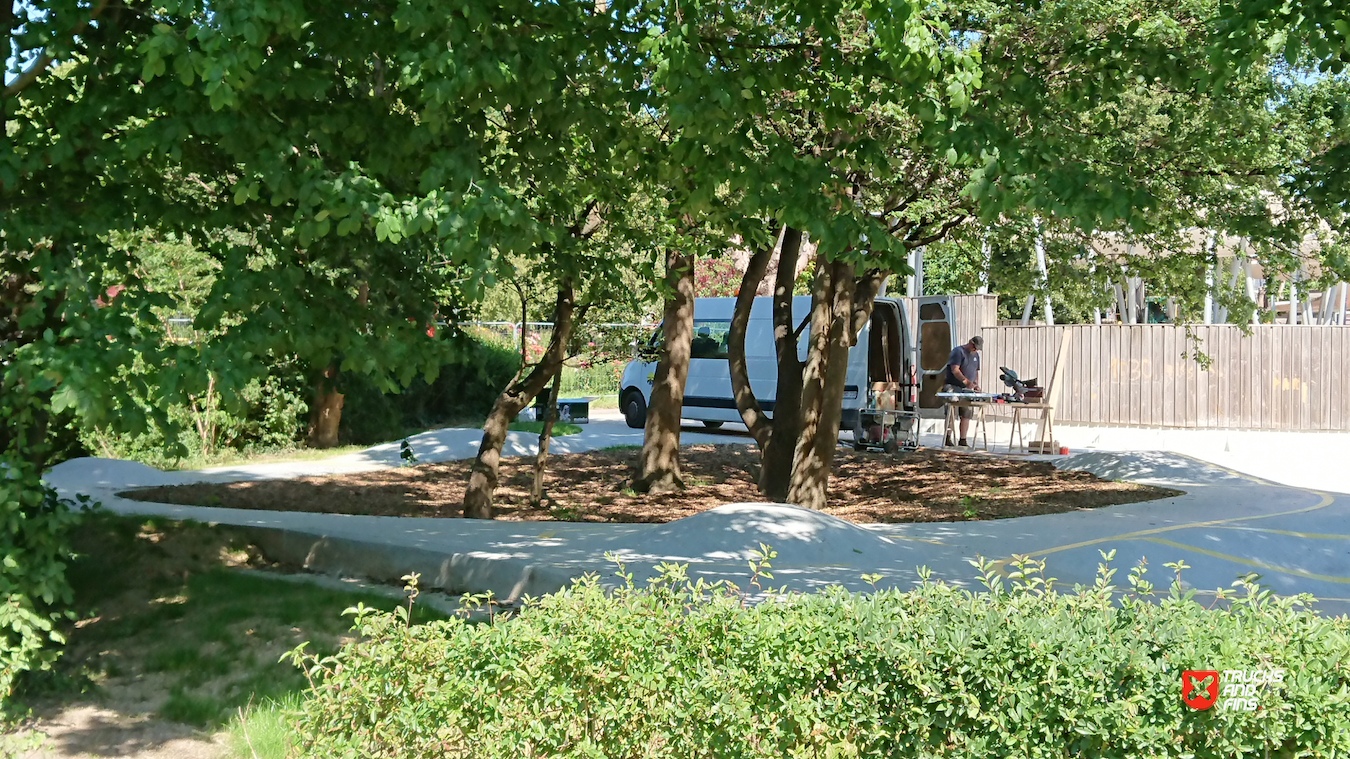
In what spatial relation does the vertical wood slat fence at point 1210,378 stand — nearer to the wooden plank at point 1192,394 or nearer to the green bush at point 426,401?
the wooden plank at point 1192,394

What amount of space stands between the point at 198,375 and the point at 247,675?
1906 mm

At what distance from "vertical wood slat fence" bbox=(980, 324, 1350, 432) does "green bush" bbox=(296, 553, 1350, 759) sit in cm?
1838

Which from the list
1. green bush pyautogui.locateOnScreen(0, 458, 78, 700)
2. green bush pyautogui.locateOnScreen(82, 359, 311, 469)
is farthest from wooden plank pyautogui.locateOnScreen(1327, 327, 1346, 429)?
green bush pyautogui.locateOnScreen(0, 458, 78, 700)

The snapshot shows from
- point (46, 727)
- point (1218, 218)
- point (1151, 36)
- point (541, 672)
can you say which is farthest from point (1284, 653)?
point (1218, 218)

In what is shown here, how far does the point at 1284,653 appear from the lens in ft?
10.9

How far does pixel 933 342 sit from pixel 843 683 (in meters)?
15.7

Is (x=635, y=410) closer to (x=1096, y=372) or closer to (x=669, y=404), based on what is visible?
(x=669, y=404)

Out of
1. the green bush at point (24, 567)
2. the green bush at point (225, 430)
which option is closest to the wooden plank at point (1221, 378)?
the green bush at point (225, 430)

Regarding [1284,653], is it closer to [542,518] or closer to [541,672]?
[541,672]

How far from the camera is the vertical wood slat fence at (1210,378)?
2103cm

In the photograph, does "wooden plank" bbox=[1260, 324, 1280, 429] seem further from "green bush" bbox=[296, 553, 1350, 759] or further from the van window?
"green bush" bbox=[296, 553, 1350, 759]

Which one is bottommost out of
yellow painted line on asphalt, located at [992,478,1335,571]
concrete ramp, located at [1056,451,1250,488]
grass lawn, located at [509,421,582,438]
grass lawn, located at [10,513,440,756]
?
grass lawn, located at [10,513,440,756]

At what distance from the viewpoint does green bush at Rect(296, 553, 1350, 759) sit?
3.24 meters

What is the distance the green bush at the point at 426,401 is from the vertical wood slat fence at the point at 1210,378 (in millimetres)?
11035
